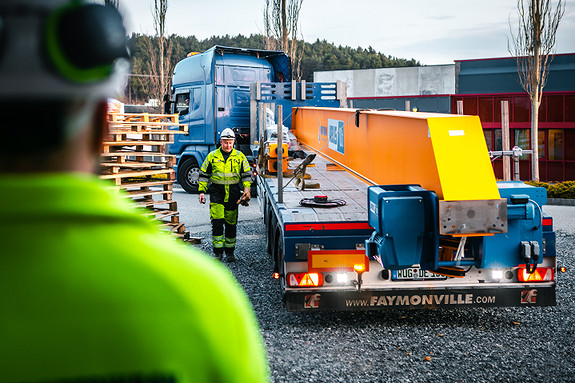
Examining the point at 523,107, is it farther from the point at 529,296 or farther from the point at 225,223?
the point at 529,296

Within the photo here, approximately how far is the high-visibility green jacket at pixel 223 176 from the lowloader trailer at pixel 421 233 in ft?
6.20

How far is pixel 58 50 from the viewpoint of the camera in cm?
79

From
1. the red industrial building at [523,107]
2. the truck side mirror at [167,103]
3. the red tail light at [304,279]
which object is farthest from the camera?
the red industrial building at [523,107]

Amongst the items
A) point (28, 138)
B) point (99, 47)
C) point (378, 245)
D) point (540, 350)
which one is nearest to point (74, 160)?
point (28, 138)

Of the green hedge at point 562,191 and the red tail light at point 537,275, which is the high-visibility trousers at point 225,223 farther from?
the green hedge at point 562,191

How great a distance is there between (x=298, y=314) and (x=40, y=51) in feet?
21.6

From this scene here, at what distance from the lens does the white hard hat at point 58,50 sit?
741 millimetres

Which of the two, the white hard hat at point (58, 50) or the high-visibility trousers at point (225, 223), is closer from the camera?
the white hard hat at point (58, 50)

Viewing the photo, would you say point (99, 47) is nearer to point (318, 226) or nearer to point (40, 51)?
point (40, 51)

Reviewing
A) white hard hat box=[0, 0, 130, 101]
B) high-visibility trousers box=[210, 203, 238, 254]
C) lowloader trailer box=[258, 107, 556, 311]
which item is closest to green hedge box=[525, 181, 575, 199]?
high-visibility trousers box=[210, 203, 238, 254]

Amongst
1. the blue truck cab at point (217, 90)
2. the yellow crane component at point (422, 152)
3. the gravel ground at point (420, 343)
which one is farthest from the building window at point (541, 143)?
the gravel ground at point (420, 343)

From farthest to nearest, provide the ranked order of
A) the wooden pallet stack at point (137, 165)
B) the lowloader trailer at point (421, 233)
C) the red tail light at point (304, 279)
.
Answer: the wooden pallet stack at point (137, 165)
the red tail light at point (304, 279)
the lowloader trailer at point (421, 233)

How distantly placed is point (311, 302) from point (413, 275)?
101cm

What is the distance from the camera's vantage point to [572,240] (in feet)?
38.3
